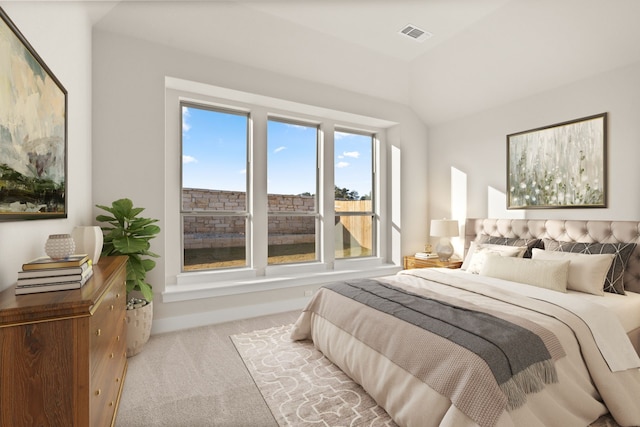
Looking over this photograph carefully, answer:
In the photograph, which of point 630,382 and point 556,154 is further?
point 556,154

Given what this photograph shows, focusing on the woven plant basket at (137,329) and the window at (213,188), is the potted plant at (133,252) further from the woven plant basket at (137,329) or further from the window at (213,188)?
the window at (213,188)

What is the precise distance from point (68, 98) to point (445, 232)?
4.16 m

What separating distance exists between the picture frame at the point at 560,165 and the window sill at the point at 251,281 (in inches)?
81.5

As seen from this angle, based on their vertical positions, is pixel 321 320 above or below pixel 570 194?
below

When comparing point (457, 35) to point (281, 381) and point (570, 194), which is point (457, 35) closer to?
point (570, 194)

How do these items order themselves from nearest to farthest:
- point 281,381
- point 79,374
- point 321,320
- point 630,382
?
point 79,374, point 630,382, point 281,381, point 321,320

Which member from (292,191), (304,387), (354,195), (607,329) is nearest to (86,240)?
(304,387)

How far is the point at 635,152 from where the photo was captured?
9.61 ft

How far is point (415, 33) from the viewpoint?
360cm

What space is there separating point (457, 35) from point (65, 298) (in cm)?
419

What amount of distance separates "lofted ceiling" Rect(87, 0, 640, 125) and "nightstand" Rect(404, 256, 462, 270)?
2.09 metres

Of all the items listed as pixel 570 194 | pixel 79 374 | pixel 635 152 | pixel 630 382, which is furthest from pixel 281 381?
pixel 635 152

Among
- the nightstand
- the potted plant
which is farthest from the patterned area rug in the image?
the nightstand

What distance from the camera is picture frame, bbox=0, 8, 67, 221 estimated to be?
1362 mm
